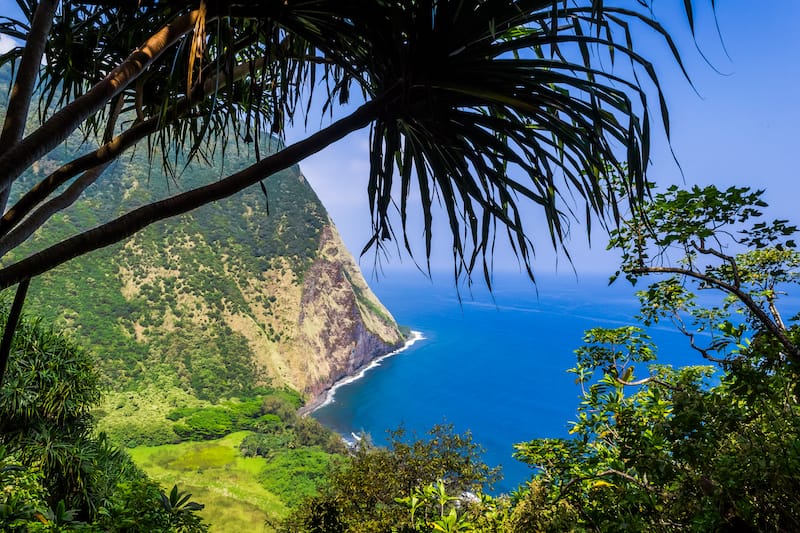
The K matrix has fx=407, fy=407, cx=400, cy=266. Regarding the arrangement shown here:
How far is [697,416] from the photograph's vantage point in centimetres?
160

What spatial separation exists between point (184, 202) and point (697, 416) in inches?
A: 75.9

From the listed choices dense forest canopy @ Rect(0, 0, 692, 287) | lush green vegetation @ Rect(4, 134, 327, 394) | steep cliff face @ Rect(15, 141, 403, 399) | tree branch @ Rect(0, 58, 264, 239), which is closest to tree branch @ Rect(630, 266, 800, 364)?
dense forest canopy @ Rect(0, 0, 692, 287)

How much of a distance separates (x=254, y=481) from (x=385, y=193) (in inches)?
984

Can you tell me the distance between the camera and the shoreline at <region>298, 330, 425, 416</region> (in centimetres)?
3294

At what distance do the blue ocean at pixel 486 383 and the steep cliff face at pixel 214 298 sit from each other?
5075 millimetres

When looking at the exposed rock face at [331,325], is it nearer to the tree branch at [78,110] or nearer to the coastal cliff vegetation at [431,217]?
the coastal cliff vegetation at [431,217]

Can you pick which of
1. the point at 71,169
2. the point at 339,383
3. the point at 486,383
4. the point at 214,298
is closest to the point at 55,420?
the point at 71,169

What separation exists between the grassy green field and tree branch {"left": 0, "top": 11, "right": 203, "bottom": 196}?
784 inches

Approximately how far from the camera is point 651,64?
79 cm

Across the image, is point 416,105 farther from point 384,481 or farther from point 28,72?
point 384,481

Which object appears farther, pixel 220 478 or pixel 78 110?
pixel 220 478

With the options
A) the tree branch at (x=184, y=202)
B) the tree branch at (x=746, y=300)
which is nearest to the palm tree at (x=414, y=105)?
the tree branch at (x=184, y=202)

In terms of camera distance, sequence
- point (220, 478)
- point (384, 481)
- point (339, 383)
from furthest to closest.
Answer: point (339, 383)
point (220, 478)
point (384, 481)

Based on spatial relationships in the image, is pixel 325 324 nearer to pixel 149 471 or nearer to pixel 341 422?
pixel 341 422
